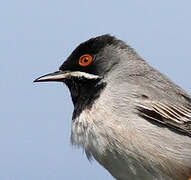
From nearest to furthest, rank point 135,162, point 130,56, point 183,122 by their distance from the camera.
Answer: point 135,162 → point 183,122 → point 130,56

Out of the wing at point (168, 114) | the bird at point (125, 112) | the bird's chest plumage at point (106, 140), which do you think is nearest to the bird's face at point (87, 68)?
the bird at point (125, 112)

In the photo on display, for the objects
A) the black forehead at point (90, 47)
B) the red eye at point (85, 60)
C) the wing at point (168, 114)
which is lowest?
the wing at point (168, 114)

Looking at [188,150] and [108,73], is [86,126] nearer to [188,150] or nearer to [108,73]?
[108,73]

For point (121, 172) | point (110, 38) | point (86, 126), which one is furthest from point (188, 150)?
point (110, 38)

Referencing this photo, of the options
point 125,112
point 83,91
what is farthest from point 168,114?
point 83,91

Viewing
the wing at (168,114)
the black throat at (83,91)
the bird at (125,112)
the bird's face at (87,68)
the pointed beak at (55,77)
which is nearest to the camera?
the bird at (125,112)

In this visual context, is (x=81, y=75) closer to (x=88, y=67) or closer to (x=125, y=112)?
(x=88, y=67)

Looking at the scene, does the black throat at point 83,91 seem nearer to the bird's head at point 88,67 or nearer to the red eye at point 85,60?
the bird's head at point 88,67
